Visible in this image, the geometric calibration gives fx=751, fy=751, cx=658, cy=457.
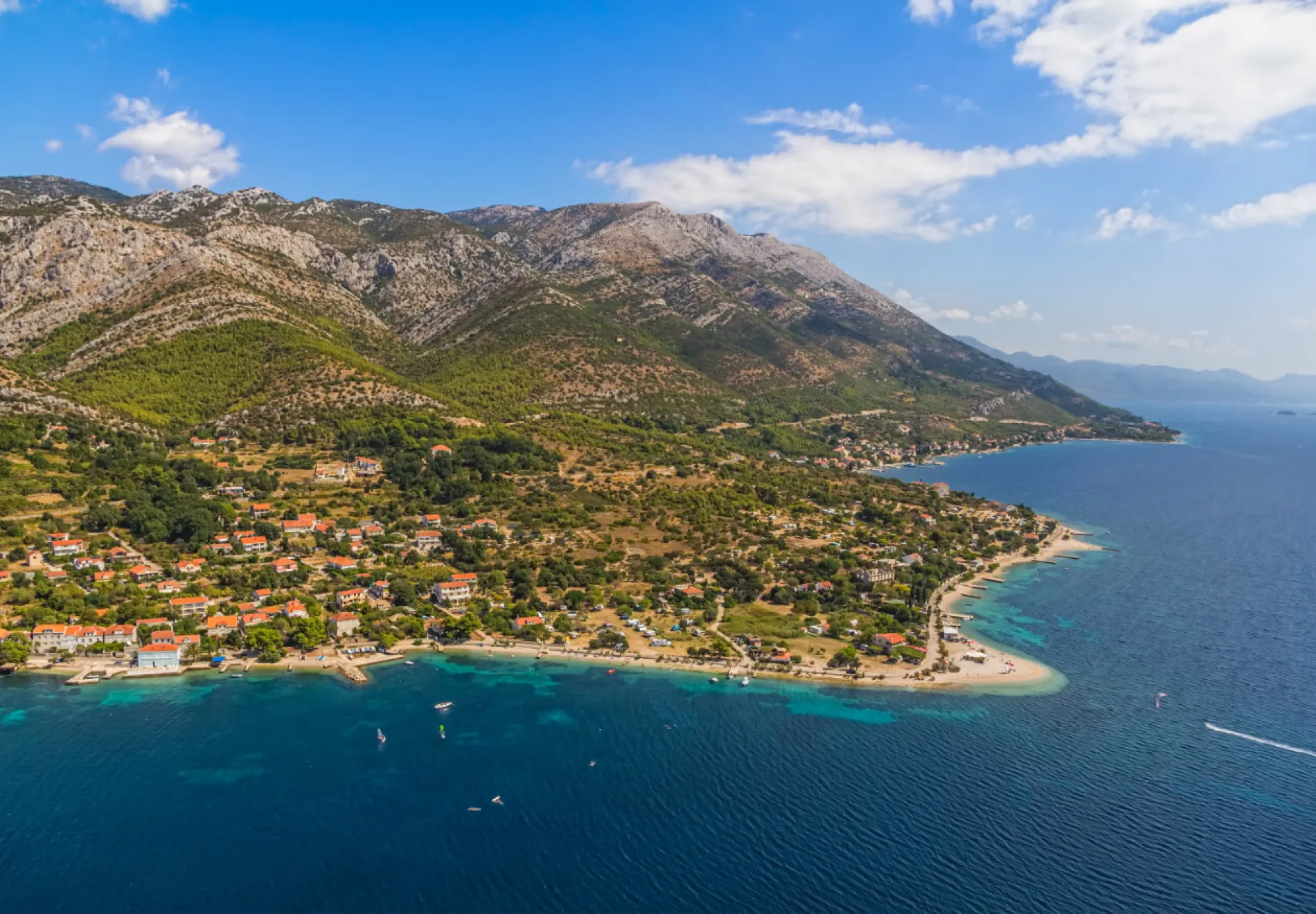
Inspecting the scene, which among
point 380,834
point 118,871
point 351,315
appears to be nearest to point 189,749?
point 118,871

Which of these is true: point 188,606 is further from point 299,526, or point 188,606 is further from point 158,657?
point 299,526

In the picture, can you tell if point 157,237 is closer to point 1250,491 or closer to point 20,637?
point 20,637

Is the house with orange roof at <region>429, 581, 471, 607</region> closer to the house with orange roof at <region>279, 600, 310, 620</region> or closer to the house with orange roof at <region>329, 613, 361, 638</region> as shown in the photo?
the house with orange roof at <region>329, 613, 361, 638</region>

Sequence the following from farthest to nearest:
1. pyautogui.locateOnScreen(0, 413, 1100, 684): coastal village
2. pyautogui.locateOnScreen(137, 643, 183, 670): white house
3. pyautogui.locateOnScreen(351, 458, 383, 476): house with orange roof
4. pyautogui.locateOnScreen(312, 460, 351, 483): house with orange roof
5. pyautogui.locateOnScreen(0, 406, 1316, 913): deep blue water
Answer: pyautogui.locateOnScreen(351, 458, 383, 476): house with orange roof, pyautogui.locateOnScreen(312, 460, 351, 483): house with orange roof, pyautogui.locateOnScreen(0, 413, 1100, 684): coastal village, pyautogui.locateOnScreen(137, 643, 183, 670): white house, pyautogui.locateOnScreen(0, 406, 1316, 913): deep blue water

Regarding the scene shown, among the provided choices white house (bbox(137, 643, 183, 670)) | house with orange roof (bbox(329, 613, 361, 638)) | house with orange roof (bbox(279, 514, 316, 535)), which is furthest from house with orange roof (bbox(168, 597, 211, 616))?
house with orange roof (bbox(279, 514, 316, 535))

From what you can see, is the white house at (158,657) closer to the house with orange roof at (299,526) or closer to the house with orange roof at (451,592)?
the house with orange roof at (451,592)

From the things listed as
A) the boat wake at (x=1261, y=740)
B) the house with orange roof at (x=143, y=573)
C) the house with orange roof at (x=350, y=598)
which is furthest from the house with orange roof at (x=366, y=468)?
the boat wake at (x=1261, y=740)
